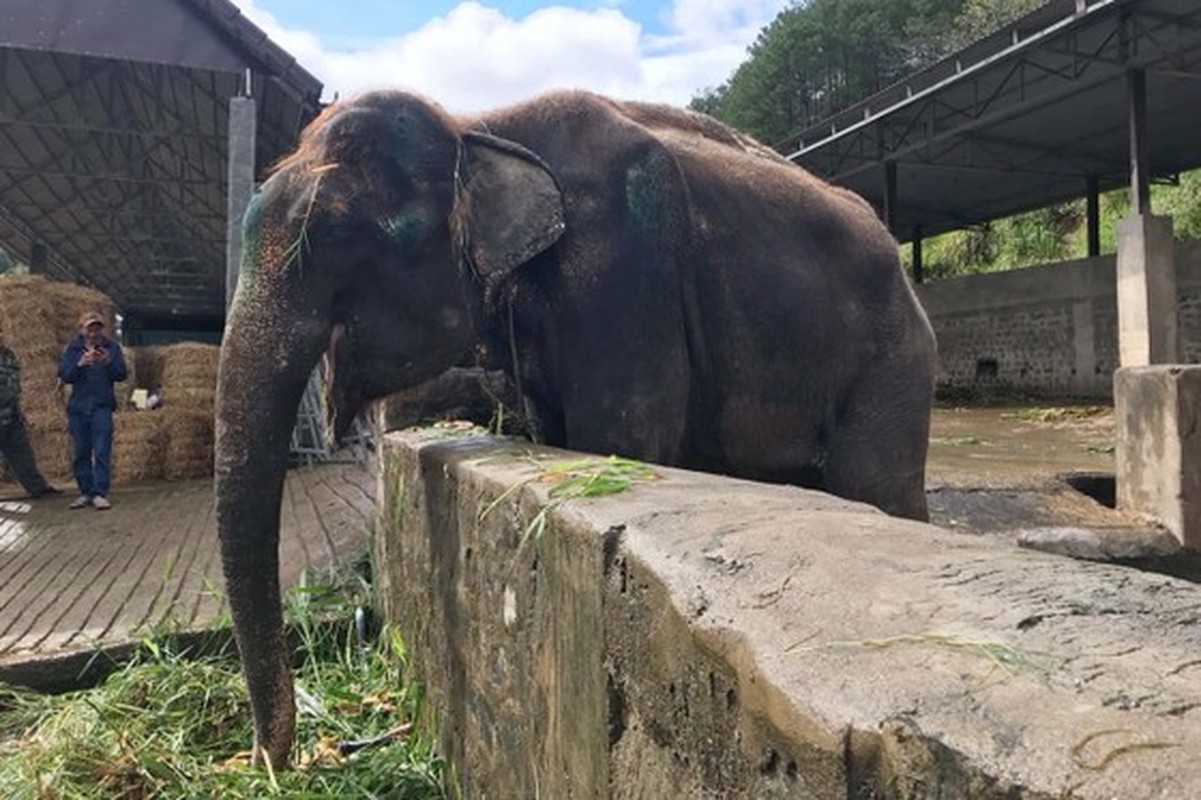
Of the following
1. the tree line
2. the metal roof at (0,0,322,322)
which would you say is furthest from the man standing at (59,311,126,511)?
the tree line

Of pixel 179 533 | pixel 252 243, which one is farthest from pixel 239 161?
pixel 252 243

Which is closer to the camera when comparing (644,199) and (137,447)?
(644,199)

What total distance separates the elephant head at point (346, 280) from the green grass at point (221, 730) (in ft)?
0.90

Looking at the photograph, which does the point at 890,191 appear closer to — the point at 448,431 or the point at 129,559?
the point at 129,559

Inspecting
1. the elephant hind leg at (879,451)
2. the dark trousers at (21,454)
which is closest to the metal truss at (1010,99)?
the elephant hind leg at (879,451)

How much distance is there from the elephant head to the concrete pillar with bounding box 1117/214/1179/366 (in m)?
13.2

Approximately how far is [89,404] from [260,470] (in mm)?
7164

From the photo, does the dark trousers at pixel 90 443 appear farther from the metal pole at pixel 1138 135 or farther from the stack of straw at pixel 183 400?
the metal pole at pixel 1138 135

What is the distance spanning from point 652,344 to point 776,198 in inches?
40.6

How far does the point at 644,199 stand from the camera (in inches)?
124

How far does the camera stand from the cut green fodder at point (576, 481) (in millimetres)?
1776

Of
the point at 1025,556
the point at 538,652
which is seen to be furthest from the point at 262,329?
the point at 1025,556

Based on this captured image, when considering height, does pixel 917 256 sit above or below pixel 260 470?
above

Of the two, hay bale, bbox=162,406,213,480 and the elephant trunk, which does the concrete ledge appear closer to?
the elephant trunk
